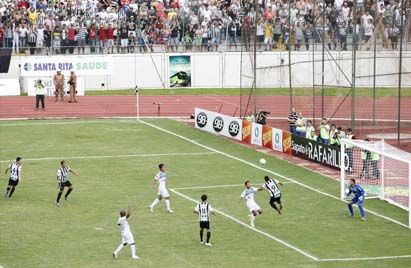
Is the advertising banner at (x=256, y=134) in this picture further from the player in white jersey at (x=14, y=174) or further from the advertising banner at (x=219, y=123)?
the player in white jersey at (x=14, y=174)

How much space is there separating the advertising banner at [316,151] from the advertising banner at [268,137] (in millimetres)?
1981

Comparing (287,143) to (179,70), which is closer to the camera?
(287,143)

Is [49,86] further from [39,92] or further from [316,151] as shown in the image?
[316,151]

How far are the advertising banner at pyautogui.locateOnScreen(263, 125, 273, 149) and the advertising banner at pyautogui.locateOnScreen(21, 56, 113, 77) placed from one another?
58.0 feet

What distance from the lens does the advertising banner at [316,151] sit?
134ft

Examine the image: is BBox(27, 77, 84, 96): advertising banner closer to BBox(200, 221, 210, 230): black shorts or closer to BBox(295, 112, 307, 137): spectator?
BBox(295, 112, 307, 137): spectator

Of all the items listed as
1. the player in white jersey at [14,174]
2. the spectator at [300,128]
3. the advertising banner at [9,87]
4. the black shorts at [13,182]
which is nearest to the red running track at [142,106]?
the advertising banner at [9,87]

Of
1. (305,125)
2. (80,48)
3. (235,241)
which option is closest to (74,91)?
(80,48)

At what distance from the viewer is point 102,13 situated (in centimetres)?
6625

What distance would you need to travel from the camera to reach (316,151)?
1672 inches

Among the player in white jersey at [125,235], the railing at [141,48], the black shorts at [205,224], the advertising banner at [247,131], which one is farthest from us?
the railing at [141,48]

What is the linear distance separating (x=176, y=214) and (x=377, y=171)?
7.29 metres

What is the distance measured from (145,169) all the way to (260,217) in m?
9.72

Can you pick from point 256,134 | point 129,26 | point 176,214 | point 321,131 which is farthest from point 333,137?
point 129,26
